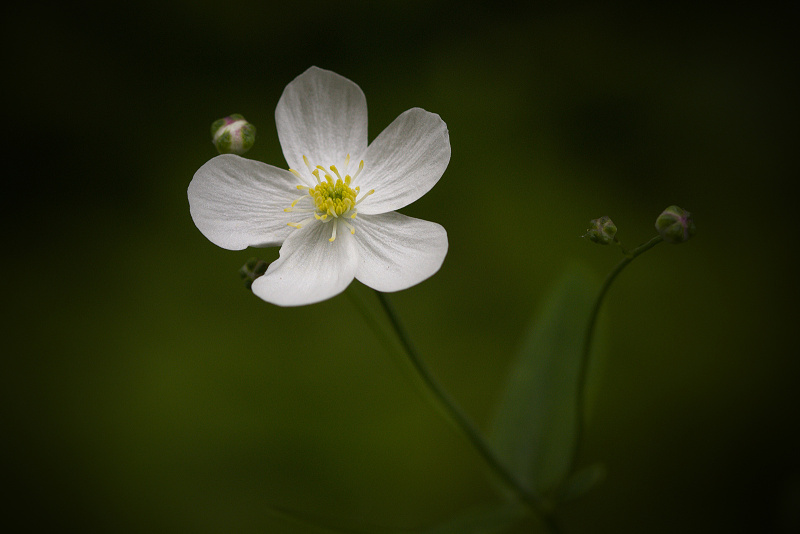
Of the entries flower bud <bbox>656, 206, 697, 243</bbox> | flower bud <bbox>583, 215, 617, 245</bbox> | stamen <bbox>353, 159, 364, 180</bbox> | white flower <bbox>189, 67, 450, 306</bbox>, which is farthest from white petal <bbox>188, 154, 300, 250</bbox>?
flower bud <bbox>656, 206, 697, 243</bbox>

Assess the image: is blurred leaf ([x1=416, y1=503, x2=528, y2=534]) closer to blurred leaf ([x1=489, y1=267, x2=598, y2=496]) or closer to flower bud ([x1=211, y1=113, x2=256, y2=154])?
blurred leaf ([x1=489, y1=267, x2=598, y2=496])

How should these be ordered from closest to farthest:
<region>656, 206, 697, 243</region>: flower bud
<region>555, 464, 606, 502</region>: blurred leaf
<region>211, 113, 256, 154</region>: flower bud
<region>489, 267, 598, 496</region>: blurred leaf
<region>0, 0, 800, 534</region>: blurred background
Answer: <region>656, 206, 697, 243</region>: flower bud, <region>211, 113, 256, 154</region>: flower bud, <region>555, 464, 606, 502</region>: blurred leaf, <region>489, 267, 598, 496</region>: blurred leaf, <region>0, 0, 800, 534</region>: blurred background

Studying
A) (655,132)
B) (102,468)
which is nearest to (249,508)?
(102,468)

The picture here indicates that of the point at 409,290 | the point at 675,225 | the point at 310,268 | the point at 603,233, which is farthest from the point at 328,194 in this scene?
the point at 409,290

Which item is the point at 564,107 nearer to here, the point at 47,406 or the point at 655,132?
the point at 655,132

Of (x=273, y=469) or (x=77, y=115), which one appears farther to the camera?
(x=77, y=115)

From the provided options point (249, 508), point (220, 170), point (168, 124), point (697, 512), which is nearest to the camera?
point (220, 170)
